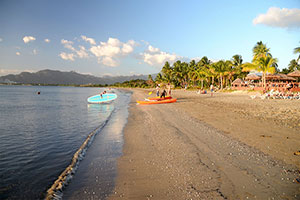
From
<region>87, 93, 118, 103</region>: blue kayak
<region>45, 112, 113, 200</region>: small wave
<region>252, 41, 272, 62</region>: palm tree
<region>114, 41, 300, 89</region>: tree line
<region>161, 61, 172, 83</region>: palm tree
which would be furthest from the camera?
<region>161, 61, 172, 83</region>: palm tree

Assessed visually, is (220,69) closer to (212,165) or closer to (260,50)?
(260,50)

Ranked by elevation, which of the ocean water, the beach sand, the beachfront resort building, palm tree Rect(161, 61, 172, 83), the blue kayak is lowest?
the ocean water

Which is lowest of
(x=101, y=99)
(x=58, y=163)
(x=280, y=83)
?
(x=58, y=163)

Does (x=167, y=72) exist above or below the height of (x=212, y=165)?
above

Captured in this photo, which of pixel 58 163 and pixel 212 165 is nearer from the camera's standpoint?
pixel 212 165

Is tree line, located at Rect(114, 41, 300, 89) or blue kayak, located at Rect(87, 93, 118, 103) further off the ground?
tree line, located at Rect(114, 41, 300, 89)

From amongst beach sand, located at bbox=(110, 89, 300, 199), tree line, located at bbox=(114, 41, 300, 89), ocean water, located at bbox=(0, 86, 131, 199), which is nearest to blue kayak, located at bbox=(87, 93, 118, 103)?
ocean water, located at bbox=(0, 86, 131, 199)

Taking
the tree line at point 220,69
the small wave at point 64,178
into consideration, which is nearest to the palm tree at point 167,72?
the tree line at point 220,69

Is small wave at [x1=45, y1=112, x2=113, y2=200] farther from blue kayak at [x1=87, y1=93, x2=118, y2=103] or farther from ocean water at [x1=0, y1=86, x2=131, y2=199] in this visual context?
blue kayak at [x1=87, y1=93, x2=118, y2=103]

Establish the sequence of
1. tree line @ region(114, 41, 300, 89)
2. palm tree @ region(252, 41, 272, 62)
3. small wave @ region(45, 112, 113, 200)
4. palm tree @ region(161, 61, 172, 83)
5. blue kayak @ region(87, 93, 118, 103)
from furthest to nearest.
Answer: palm tree @ region(161, 61, 172, 83), palm tree @ region(252, 41, 272, 62), tree line @ region(114, 41, 300, 89), blue kayak @ region(87, 93, 118, 103), small wave @ region(45, 112, 113, 200)

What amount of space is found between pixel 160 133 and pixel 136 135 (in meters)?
1.21

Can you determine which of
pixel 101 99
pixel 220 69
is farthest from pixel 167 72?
pixel 101 99

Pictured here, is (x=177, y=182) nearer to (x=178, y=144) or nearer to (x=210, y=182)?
(x=210, y=182)

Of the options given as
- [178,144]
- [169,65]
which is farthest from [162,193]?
[169,65]
